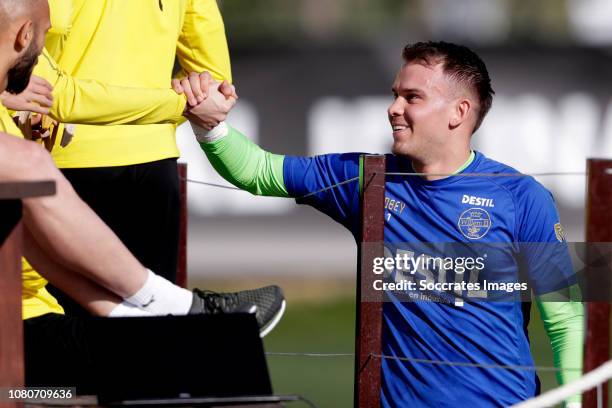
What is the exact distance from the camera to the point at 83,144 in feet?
14.3

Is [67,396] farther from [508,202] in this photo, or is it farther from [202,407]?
[508,202]

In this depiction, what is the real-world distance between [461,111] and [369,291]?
32.5 inches

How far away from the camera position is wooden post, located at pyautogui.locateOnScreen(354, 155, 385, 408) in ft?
12.8

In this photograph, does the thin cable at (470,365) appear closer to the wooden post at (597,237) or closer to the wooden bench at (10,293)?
the wooden post at (597,237)

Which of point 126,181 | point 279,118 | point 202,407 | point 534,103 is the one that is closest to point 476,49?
point 534,103

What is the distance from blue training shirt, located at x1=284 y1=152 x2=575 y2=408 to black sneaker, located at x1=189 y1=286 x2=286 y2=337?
453 millimetres

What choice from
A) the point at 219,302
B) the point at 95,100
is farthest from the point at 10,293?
the point at 95,100

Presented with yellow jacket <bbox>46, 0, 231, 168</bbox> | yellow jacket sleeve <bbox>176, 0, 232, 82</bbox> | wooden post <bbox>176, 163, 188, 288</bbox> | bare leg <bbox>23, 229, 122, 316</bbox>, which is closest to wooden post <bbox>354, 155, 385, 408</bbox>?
bare leg <bbox>23, 229, 122, 316</bbox>

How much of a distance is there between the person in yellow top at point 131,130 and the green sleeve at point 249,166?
0.66ft

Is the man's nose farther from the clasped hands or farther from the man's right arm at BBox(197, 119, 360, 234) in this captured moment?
the clasped hands

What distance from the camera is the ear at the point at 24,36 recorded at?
12.1 feet

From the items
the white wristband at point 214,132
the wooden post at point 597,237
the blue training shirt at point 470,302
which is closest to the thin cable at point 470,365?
the blue training shirt at point 470,302

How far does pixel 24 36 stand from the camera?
3.68 m

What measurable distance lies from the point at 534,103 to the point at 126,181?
9486mm
